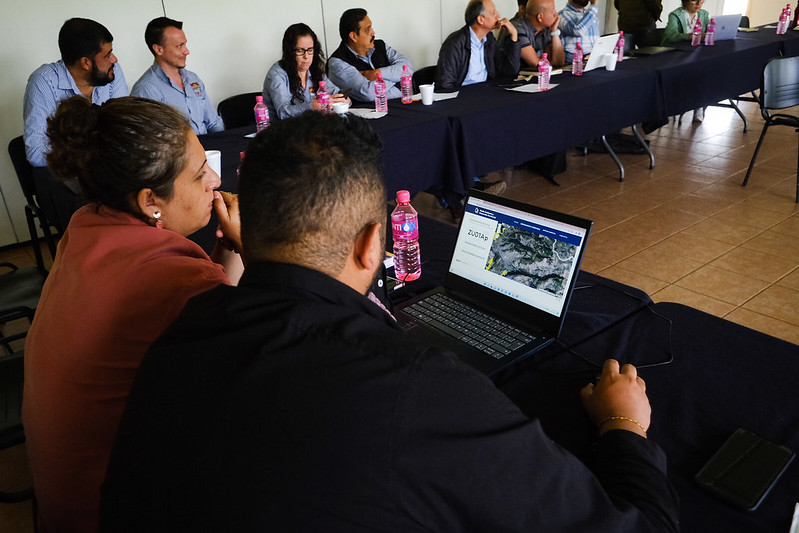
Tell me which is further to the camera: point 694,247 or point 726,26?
point 726,26

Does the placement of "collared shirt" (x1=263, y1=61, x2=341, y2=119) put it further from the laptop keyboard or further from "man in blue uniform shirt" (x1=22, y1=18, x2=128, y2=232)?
the laptop keyboard

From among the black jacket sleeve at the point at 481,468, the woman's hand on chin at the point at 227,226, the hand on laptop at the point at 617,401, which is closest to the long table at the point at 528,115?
the woman's hand on chin at the point at 227,226

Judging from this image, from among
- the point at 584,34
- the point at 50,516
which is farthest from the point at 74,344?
the point at 584,34

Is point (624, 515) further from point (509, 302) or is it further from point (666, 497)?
point (509, 302)

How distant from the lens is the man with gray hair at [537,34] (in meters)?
4.41

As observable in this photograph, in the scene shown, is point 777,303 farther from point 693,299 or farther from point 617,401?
point 617,401

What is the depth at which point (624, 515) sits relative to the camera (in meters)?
0.66

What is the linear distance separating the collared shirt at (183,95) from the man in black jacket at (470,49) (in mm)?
1465

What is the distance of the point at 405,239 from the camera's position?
5.27 feet

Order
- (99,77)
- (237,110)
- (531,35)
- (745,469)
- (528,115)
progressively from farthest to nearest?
(531,35), (237,110), (528,115), (99,77), (745,469)

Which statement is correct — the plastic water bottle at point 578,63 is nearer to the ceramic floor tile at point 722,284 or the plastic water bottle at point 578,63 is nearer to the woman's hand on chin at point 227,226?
the ceramic floor tile at point 722,284

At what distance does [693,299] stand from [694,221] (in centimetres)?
97

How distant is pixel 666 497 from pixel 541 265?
20.9 inches

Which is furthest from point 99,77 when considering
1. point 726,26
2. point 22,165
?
point 726,26
